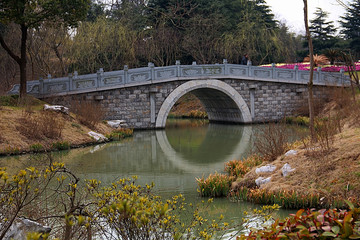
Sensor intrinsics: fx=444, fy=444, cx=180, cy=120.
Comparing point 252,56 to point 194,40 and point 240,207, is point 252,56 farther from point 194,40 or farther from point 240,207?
point 240,207

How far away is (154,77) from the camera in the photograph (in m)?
18.4

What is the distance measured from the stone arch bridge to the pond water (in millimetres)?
1601

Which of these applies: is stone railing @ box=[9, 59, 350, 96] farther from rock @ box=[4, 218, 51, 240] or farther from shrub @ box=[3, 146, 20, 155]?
rock @ box=[4, 218, 51, 240]

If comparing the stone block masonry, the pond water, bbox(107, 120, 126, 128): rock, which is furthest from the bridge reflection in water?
the stone block masonry

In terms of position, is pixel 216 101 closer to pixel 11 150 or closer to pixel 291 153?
pixel 11 150

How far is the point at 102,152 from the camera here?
12227 millimetres

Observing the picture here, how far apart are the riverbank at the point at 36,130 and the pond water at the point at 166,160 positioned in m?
0.50

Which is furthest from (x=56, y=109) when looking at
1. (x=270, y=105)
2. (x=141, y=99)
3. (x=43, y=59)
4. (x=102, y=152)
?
(x=270, y=105)

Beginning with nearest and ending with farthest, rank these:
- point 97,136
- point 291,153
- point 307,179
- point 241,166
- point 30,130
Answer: point 307,179, point 291,153, point 241,166, point 30,130, point 97,136

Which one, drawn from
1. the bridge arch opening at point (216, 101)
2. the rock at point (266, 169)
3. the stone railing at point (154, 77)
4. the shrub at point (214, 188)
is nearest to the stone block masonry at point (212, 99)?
the bridge arch opening at point (216, 101)

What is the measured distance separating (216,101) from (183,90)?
12.7 ft

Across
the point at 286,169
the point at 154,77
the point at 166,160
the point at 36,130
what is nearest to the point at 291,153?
the point at 286,169

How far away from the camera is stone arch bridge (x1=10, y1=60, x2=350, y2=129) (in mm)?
17359

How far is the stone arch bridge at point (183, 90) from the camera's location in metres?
17.4
